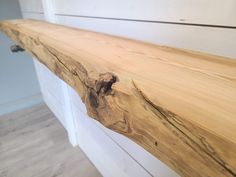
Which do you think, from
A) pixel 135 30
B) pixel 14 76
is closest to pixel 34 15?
pixel 14 76

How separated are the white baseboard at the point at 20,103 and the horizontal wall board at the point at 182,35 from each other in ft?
5.64

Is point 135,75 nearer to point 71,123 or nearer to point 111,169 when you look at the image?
point 111,169

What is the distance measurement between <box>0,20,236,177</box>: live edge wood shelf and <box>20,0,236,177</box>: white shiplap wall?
7 cm

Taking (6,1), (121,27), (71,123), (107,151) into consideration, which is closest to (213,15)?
(121,27)

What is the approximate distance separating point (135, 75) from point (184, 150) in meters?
0.15

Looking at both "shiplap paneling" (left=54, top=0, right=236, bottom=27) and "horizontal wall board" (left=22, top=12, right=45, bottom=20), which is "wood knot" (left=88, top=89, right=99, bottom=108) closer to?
"shiplap paneling" (left=54, top=0, right=236, bottom=27)

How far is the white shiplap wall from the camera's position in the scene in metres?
0.45

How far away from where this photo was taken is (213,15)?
44 centimetres

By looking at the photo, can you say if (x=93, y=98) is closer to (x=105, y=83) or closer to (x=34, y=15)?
(x=105, y=83)

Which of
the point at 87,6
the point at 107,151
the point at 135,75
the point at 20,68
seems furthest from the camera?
the point at 20,68

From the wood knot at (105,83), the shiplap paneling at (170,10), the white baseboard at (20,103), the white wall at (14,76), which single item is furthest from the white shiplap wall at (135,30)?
the white baseboard at (20,103)

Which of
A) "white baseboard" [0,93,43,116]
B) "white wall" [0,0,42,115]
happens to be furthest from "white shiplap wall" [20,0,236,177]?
"white baseboard" [0,93,43,116]

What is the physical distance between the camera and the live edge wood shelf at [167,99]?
0.20 m

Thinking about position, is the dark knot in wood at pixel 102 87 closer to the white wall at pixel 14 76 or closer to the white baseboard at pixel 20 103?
the white wall at pixel 14 76
